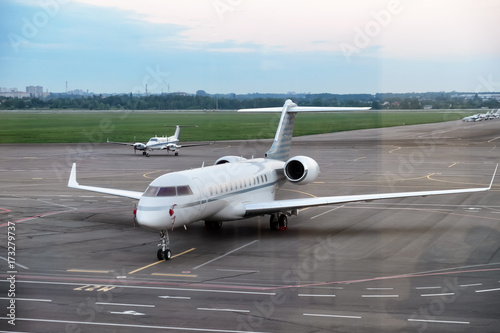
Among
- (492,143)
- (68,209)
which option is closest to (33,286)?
(68,209)

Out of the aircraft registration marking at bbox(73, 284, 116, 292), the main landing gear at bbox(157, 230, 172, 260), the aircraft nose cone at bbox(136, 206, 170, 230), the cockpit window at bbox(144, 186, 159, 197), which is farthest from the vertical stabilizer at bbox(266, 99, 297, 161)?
the aircraft registration marking at bbox(73, 284, 116, 292)

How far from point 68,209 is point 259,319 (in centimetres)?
2234

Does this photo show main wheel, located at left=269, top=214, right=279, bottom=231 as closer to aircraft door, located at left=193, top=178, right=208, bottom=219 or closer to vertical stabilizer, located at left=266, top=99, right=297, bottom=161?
aircraft door, located at left=193, top=178, right=208, bottom=219

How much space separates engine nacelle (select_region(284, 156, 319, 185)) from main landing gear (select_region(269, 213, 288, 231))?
89.5 inches

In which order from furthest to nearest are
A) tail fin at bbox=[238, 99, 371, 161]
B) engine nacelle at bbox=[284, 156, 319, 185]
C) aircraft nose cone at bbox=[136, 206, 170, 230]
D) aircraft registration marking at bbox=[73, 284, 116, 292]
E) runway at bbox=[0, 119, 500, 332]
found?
tail fin at bbox=[238, 99, 371, 161] → engine nacelle at bbox=[284, 156, 319, 185] → aircraft nose cone at bbox=[136, 206, 170, 230] → aircraft registration marking at bbox=[73, 284, 116, 292] → runway at bbox=[0, 119, 500, 332]

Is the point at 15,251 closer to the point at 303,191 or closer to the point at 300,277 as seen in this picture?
the point at 300,277

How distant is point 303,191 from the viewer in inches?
1758

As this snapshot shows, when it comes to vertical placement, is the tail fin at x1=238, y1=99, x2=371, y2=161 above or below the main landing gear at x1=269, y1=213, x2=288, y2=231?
above

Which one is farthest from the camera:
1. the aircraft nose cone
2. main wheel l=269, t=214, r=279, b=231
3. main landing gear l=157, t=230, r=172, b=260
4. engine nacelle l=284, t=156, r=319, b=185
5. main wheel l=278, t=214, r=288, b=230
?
engine nacelle l=284, t=156, r=319, b=185

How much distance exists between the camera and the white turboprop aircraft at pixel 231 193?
25062mm

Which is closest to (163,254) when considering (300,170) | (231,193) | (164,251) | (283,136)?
(164,251)

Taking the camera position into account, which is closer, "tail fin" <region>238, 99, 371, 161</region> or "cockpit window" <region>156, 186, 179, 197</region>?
"cockpit window" <region>156, 186, 179, 197</region>

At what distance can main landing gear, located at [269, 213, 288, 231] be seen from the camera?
30953mm

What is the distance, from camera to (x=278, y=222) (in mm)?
31094
